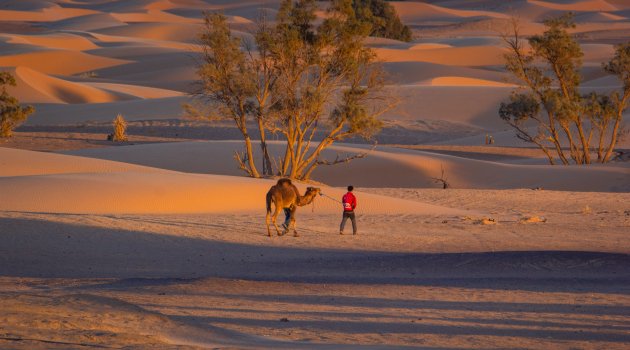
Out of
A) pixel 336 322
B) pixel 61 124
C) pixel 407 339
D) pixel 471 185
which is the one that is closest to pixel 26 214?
pixel 336 322

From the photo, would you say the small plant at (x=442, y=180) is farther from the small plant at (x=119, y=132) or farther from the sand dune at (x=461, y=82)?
the sand dune at (x=461, y=82)

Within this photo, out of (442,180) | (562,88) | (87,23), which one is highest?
(87,23)

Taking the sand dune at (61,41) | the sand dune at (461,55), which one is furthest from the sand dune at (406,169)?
the sand dune at (61,41)

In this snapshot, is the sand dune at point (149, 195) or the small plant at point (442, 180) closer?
the sand dune at point (149, 195)

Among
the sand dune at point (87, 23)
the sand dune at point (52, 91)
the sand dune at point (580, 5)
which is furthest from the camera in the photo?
the sand dune at point (580, 5)

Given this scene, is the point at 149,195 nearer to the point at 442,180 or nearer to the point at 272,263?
the point at 272,263

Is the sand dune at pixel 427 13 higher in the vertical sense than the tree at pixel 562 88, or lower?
higher

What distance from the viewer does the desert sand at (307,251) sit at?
977 centimetres

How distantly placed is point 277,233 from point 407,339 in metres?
8.54

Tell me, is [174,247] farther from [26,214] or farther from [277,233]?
[26,214]

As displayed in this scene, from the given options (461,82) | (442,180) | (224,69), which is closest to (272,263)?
(224,69)

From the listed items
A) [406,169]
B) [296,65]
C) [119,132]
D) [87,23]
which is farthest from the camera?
[87,23]

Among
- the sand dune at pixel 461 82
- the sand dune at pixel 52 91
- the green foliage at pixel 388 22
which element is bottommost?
the sand dune at pixel 52 91

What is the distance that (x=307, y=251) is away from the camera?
16828mm
